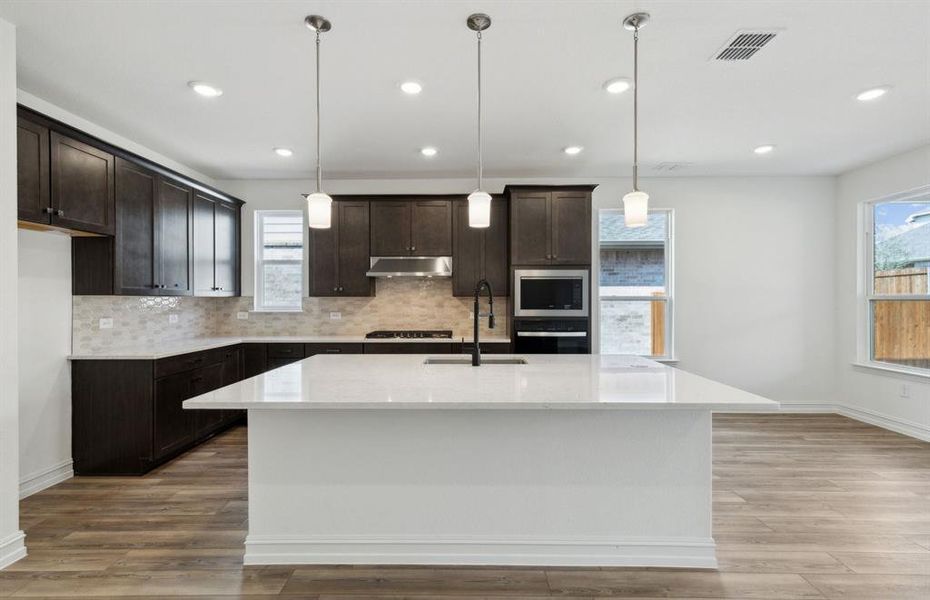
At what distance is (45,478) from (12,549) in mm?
1108

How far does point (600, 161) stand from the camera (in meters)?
4.70

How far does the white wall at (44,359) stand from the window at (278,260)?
2052 mm

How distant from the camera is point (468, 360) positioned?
9.91ft

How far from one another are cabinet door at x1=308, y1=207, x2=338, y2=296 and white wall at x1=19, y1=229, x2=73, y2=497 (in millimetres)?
2074

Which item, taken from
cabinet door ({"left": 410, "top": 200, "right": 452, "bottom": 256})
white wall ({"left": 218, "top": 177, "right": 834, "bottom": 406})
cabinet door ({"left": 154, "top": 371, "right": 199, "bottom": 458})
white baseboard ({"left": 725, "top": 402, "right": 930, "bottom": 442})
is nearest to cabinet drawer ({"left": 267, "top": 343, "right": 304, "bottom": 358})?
cabinet door ({"left": 154, "top": 371, "right": 199, "bottom": 458})

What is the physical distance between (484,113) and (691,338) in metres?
3.54

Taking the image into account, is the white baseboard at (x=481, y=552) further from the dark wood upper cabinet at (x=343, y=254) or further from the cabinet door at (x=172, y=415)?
the dark wood upper cabinet at (x=343, y=254)

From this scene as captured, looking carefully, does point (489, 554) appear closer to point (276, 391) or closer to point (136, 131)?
point (276, 391)

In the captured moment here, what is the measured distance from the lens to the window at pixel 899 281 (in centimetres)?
437

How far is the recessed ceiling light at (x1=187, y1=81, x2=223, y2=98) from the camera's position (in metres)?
2.97

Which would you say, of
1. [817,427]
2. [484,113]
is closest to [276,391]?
[484,113]

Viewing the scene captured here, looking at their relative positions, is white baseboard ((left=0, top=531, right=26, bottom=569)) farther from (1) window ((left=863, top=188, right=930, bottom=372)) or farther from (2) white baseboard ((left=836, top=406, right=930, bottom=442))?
(1) window ((left=863, top=188, right=930, bottom=372))

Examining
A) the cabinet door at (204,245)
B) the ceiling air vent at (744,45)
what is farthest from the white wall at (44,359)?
the ceiling air vent at (744,45)

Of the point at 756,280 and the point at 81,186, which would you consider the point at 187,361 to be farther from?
the point at 756,280
